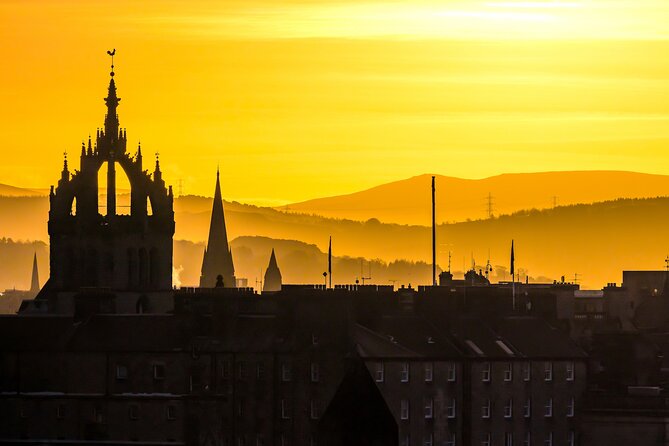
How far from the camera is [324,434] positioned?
393 ft

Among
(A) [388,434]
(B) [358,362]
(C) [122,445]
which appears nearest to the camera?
(A) [388,434]

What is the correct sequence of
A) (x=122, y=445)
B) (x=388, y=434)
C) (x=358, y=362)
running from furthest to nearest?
(x=122, y=445), (x=358, y=362), (x=388, y=434)

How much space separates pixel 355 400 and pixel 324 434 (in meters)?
1.81

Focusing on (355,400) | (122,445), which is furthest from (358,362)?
(122,445)

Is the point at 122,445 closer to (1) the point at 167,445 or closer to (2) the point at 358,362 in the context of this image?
(1) the point at 167,445

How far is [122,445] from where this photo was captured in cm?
19862

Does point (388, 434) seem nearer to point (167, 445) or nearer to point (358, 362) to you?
point (358, 362)

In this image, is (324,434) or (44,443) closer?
(324,434)

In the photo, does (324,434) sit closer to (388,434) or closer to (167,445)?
(388,434)

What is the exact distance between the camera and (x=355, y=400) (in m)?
120

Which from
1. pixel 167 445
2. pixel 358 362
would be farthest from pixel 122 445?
pixel 358 362

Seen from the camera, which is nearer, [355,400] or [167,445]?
[355,400]

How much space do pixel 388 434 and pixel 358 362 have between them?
9.72m

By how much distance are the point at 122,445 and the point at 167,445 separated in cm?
298
